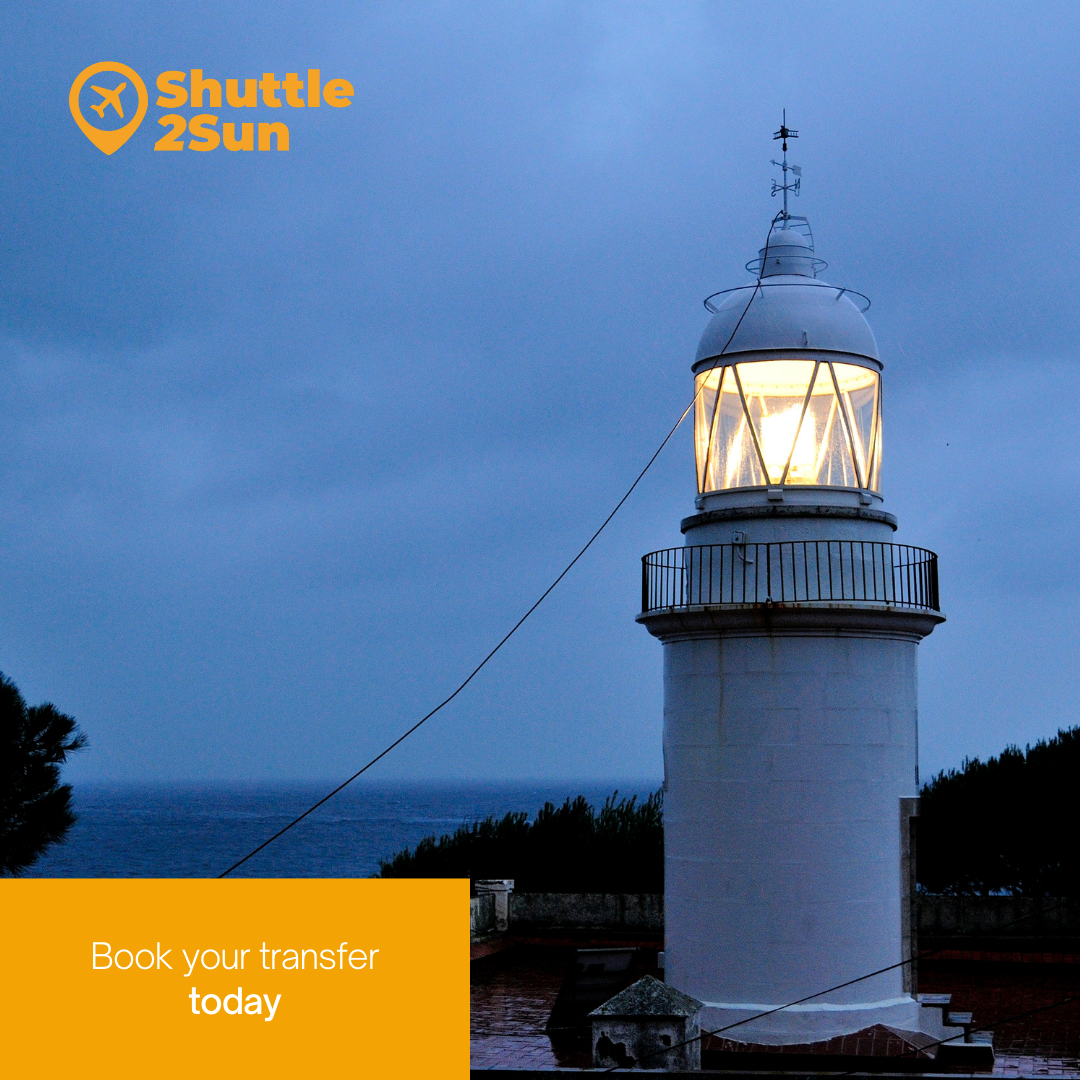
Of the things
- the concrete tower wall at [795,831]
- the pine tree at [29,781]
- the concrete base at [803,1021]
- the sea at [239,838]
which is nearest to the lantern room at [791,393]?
the concrete tower wall at [795,831]

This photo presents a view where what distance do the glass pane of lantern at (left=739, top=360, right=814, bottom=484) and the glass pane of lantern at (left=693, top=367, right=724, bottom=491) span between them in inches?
13.9

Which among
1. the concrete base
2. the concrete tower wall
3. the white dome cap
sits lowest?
the concrete base

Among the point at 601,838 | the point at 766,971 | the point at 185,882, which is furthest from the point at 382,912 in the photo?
the point at 601,838

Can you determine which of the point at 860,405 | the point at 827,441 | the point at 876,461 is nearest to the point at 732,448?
the point at 827,441

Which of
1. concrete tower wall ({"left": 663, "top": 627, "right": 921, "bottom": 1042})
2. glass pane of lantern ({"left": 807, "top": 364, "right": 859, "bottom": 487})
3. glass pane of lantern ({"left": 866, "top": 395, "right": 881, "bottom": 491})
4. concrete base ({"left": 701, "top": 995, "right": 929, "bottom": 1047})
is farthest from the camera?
glass pane of lantern ({"left": 866, "top": 395, "right": 881, "bottom": 491})

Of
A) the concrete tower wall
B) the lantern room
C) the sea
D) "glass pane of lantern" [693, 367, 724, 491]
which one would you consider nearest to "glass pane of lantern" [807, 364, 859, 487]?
the lantern room

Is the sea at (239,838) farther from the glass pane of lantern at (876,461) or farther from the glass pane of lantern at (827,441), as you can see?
the glass pane of lantern at (827,441)

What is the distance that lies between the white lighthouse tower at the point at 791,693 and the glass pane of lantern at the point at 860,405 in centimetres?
2

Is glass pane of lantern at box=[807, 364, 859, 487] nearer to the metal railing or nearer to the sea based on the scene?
the metal railing

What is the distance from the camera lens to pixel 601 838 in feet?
78.5

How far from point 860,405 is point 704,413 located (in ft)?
4.69

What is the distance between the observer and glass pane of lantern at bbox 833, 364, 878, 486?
12.5m

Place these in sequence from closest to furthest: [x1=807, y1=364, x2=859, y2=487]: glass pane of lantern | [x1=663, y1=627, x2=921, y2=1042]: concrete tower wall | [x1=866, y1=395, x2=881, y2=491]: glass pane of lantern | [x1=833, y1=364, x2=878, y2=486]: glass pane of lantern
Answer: [x1=663, y1=627, x2=921, y2=1042]: concrete tower wall < [x1=807, y1=364, x2=859, y2=487]: glass pane of lantern < [x1=833, y1=364, x2=878, y2=486]: glass pane of lantern < [x1=866, y1=395, x2=881, y2=491]: glass pane of lantern

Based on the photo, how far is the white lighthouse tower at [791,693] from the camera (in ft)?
37.9
